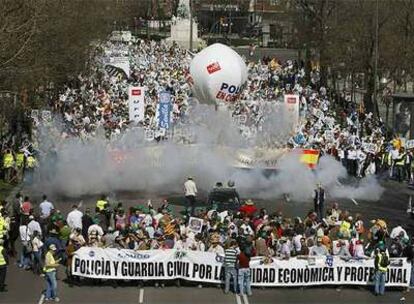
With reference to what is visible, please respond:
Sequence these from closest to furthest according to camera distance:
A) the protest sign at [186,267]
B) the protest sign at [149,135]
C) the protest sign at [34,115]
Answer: the protest sign at [186,267]
the protest sign at [149,135]
the protest sign at [34,115]

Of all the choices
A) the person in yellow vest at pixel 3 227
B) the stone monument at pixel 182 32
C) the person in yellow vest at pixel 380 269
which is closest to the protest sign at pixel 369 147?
the person in yellow vest at pixel 380 269

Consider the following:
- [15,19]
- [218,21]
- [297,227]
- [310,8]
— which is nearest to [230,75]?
[15,19]

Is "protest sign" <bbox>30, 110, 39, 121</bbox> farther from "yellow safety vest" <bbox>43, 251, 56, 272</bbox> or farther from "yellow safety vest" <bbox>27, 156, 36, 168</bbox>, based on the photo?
"yellow safety vest" <bbox>43, 251, 56, 272</bbox>

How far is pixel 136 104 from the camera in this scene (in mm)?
39156

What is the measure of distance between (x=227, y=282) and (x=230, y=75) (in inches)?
544

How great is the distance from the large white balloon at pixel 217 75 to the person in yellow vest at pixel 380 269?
13498 mm

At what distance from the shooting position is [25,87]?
3691 cm

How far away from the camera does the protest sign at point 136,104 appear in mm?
38812

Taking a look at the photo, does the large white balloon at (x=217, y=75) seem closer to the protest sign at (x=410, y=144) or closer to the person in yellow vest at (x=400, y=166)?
the person in yellow vest at (x=400, y=166)

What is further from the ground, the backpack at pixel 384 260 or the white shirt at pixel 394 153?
the white shirt at pixel 394 153

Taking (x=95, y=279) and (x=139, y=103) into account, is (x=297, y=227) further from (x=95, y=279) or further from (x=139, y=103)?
(x=139, y=103)

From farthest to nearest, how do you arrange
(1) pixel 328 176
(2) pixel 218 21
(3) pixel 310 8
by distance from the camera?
(2) pixel 218 21, (3) pixel 310 8, (1) pixel 328 176

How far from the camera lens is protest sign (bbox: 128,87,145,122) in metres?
38.8

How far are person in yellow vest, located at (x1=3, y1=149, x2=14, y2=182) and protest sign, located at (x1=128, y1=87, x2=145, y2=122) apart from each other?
7256 mm
